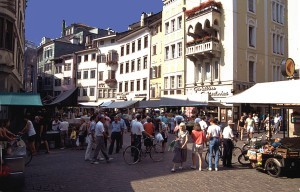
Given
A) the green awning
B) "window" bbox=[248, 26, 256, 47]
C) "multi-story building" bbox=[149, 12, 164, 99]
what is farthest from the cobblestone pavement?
"multi-story building" bbox=[149, 12, 164, 99]

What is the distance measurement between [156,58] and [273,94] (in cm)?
2989

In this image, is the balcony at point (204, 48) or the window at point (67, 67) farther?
the window at point (67, 67)

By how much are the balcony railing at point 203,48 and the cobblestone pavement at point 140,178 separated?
2012 centimetres

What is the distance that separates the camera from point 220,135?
11992mm

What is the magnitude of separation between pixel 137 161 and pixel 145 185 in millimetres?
3675

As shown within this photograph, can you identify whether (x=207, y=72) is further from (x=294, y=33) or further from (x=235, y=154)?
(x=235, y=154)

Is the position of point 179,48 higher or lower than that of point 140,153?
higher

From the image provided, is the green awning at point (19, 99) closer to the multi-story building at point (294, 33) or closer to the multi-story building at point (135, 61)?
the multi-story building at point (294, 33)

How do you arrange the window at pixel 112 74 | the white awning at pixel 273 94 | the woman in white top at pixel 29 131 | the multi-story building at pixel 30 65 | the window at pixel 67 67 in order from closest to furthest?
the white awning at pixel 273 94 < the woman in white top at pixel 29 131 < the multi-story building at pixel 30 65 < the window at pixel 112 74 < the window at pixel 67 67

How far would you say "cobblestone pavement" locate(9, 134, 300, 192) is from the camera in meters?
9.01

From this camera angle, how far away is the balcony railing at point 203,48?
102ft

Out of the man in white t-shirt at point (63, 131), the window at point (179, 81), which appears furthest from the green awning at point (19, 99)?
the window at point (179, 81)

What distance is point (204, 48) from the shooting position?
31.8 m

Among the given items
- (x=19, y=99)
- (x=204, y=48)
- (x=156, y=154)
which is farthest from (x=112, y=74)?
(x=156, y=154)
